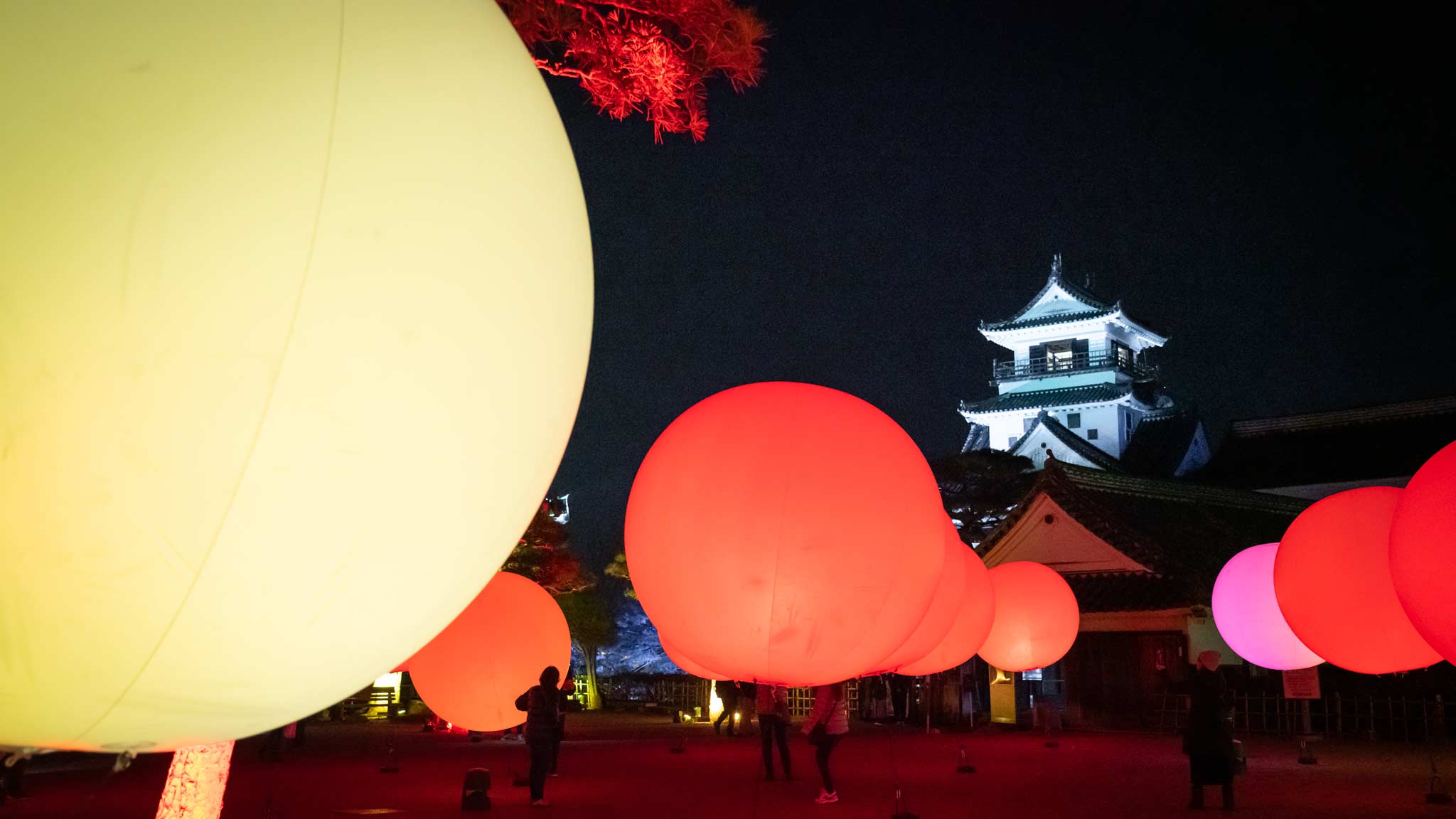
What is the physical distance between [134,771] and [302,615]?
48.1 feet

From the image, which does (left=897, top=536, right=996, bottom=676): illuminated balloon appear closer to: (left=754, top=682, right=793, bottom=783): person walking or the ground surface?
the ground surface

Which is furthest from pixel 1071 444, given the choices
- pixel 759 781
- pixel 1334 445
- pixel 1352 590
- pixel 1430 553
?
pixel 1430 553

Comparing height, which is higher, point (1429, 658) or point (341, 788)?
point (1429, 658)

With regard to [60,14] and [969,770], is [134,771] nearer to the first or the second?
[969,770]

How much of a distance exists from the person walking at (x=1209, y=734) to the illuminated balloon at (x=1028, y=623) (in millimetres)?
3738

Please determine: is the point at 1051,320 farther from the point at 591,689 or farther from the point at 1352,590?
the point at 1352,590

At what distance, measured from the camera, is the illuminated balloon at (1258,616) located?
1401 cm

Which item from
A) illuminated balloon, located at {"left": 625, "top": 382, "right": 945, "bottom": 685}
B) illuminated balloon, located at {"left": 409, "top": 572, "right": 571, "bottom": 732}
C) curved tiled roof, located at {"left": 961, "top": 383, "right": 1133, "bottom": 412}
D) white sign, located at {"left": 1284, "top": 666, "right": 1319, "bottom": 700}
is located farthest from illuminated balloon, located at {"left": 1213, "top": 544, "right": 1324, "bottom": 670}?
curved tiled roof, located at {"left": 961, "top": 383, "right": 1133, "bottom": 412}

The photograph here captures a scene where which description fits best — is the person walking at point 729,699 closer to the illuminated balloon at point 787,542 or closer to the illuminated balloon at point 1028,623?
the illuminated balloon at point 1028,623

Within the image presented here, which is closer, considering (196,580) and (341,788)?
(196,580)

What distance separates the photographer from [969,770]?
15.1m

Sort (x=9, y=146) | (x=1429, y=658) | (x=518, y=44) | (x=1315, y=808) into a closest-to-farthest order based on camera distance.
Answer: (x=9, y=146) < (x=518, y=44) < (x=1429, y=658) < (x=1315, y=808)

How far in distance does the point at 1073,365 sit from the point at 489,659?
53376 millimetres

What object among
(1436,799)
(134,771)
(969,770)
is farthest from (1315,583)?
(134,771)
